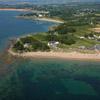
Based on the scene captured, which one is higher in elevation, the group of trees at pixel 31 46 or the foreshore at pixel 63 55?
the group of trees at pixel 31 46

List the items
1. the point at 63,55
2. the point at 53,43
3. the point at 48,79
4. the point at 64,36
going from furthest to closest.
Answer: the point at 64,36
the point at 53,43
the point at 63,55
the point at 48,79

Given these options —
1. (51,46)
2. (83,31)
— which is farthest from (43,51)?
(83,31)

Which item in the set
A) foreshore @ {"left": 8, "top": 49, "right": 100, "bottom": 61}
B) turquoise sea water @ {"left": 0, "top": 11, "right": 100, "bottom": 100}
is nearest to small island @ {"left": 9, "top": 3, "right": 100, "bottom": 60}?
foreshore @ {"left": 8, "top": 49, "right": 100, "bottom": 61}

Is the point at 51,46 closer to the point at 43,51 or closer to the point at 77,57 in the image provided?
the point at 43,51

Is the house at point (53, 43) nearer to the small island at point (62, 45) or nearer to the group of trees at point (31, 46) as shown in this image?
the small island at point (62, 45)

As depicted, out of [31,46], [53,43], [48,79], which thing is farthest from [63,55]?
[48,79]

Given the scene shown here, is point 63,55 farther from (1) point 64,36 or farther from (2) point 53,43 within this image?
(1) point 64,36

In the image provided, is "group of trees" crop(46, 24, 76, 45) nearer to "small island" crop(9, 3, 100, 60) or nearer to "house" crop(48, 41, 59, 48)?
"small island" crop(9, 3, 100, 60)

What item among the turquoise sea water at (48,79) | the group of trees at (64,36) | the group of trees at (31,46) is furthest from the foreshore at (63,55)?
the group of trees at (64,36)
